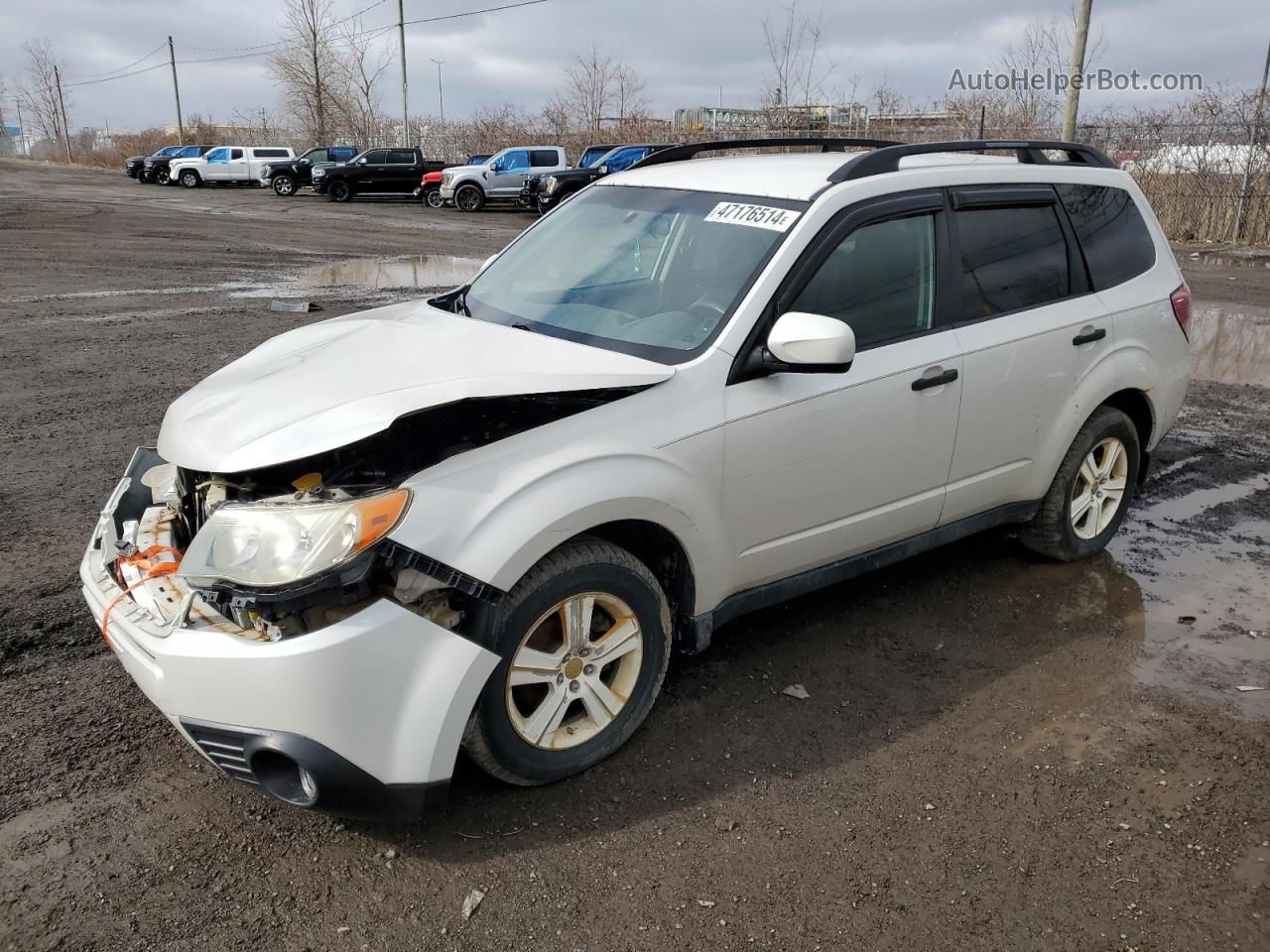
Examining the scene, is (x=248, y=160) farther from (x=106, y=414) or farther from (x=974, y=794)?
(x=974, y=794)

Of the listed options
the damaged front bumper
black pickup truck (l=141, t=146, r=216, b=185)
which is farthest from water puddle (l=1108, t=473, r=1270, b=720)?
black pickup truck (l=141, t=146, r=216, b=185)

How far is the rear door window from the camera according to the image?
419 cm

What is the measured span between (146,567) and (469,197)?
27.6m

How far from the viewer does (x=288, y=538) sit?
2717mm

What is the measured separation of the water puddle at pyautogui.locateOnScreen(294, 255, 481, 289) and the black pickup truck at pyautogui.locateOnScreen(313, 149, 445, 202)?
16320mm

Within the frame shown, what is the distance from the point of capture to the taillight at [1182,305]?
196 inches

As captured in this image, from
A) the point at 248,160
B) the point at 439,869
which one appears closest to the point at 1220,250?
the point at 439,869

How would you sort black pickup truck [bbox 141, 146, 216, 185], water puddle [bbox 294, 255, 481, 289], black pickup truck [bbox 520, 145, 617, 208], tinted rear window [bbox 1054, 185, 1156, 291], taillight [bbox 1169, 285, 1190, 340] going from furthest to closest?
black pickup truck [bbox 141, 146, 216, 185] < black pickup truck [bbox 520, 145, 617, 208] < water puddle [bbox 294, 255, 481, 289] < taillight [bbox 1169, 285, 1190, 340] < tinted rear window [bbox 1054, 185, 1156, 291]

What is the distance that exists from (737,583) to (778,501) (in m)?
0.32

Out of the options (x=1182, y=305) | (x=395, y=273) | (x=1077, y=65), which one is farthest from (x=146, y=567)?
(x=1077, y=65)

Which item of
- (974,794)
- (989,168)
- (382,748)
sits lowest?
(974,794)

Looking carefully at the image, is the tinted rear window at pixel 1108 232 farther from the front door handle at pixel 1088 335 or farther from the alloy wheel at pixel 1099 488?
the alloy wheel at pixel 1099 488

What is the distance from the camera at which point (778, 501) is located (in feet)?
11.8

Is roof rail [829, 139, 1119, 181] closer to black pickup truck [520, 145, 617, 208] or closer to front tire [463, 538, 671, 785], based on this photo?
front tire [463, 538, 671, 785]
